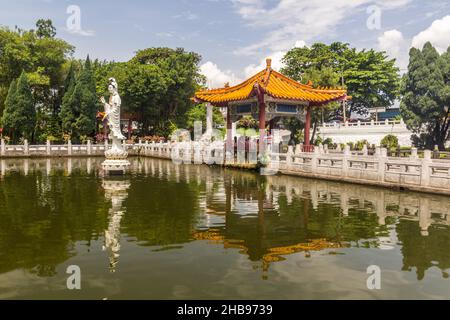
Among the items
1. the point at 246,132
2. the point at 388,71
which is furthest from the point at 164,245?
the point at 388,71

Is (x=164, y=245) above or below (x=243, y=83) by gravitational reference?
below

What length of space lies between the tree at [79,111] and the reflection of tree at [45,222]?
2620 centimetres

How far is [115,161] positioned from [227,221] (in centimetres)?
1103

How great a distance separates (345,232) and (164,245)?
4078 mm

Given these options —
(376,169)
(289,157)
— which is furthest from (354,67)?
(376,169)

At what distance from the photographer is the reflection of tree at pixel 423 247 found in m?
6.68

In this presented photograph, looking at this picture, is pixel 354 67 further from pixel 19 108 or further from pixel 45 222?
pixel 45 222

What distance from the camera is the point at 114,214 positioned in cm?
1053

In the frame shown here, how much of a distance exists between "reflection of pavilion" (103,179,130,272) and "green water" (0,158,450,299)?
37 mm

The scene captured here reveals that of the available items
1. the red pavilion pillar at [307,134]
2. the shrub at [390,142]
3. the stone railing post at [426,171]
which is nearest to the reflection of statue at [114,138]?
the red pavilion pillar at [307,134]

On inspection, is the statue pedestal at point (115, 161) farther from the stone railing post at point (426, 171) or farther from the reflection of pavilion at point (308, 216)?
the stone railing post at point (426, 171)

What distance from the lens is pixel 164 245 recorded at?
7.79 meters
